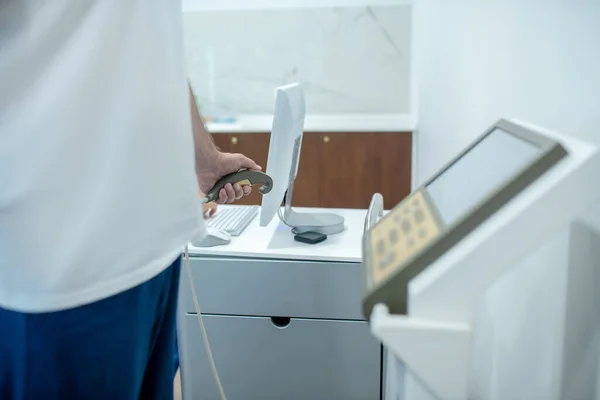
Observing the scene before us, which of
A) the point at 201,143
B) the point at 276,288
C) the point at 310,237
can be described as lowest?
the point at 276,288

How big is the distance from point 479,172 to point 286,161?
2.43 feet

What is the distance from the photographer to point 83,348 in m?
0.66

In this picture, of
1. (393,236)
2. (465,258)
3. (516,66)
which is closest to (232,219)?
(516,66)

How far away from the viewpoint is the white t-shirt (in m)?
0.59

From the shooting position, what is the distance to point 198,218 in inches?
29.9

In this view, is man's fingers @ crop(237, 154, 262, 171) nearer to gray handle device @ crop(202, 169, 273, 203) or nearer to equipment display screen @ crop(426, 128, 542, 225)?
gray handle device @ crop(202, 169, 273, 203)

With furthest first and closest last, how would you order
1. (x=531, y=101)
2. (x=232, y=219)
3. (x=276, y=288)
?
(x=232, y=219) → (x=276, y=288) → (x=531, y=101)

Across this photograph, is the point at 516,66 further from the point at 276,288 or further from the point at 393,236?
the point at 276,288

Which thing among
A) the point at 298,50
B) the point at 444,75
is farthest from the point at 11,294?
the point at 298,50

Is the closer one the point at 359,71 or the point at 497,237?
the point at 497,237

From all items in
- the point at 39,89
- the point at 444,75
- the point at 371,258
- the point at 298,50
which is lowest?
the point at 371,258

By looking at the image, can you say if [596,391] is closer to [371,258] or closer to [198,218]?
[371,258]

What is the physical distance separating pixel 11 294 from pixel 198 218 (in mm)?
249

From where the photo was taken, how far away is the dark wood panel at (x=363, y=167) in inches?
112
